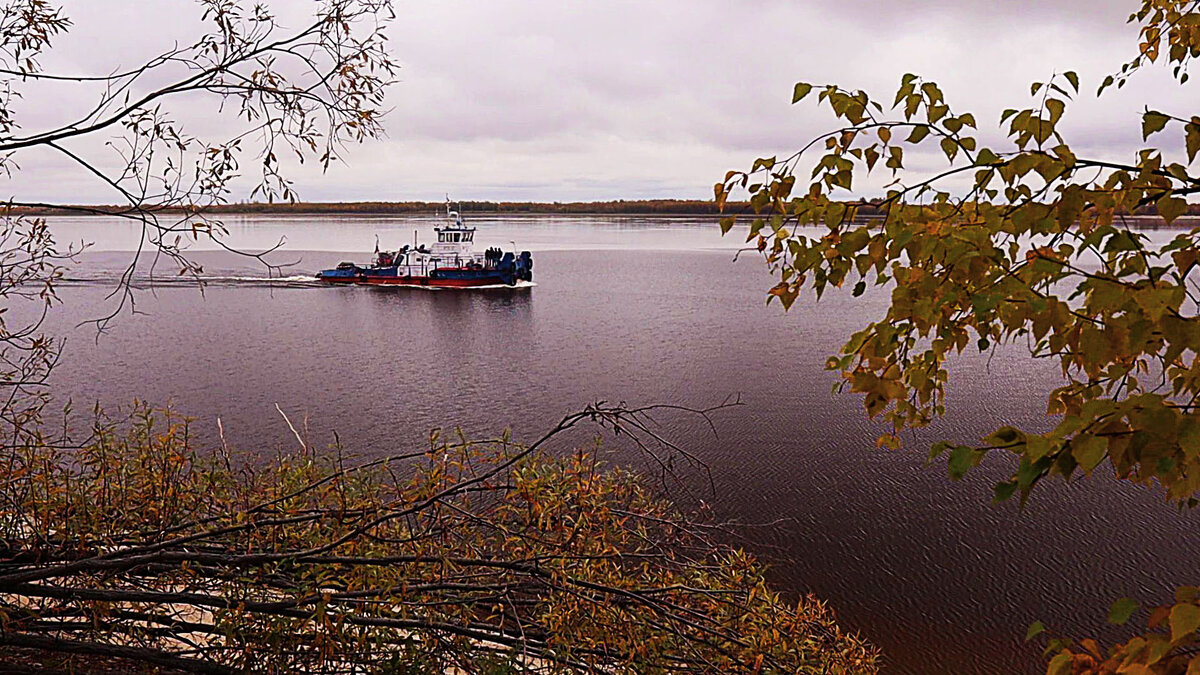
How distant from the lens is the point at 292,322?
24.0 meters

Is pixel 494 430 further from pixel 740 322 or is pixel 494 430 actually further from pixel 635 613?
pixel 740 322

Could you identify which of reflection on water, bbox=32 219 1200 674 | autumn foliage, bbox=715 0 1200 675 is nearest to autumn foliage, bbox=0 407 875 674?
autumn foliage, bbox=715 0 1200 675

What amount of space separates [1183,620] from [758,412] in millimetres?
12394

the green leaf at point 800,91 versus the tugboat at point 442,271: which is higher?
the green leaf at point 800,91

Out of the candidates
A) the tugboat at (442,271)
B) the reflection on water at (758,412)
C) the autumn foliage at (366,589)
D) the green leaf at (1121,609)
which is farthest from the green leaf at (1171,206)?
the tugboat at (442,271)

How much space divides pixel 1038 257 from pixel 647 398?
12673 mm

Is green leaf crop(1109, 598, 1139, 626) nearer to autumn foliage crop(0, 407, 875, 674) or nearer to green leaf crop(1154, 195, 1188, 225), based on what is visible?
green leaf crop(1154, 195, 1188, 225)

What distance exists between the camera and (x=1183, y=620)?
4.65 ft

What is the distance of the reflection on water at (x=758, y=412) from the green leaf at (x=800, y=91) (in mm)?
5869

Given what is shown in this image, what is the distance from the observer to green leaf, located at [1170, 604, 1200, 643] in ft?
4.52

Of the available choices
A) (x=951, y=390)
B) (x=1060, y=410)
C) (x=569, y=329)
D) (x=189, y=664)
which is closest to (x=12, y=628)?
(x=189, y=664)

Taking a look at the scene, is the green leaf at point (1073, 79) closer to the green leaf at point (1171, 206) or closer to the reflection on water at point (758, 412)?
the green leaf at point (1171, 206)

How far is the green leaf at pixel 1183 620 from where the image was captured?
4.52ft

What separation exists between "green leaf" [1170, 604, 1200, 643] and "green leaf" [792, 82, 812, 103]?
1.58 meters
